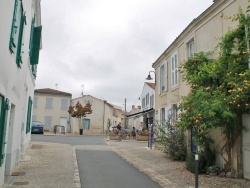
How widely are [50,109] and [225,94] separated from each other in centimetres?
3644

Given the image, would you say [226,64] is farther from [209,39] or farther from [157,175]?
[157,175]

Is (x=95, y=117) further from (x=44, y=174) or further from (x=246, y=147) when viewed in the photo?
(x=246, y=147)

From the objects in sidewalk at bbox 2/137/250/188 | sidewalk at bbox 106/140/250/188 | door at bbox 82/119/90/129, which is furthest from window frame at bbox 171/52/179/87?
door at bbox 82/119/90/129

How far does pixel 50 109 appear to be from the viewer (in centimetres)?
4172

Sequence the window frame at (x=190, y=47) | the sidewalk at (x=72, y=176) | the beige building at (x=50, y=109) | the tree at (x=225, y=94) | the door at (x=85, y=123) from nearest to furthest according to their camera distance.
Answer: the sidewalk at (x=72, y=176), the tree at (x=225, y=94), the window frame at (x=190, y=47), the beige building at (x=50, y=109), the door at (x=85, y=123)

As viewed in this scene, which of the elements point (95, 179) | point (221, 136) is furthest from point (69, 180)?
point (221, 136)

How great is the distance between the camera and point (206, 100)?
807 cm

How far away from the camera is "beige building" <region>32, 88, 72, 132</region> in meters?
41.6

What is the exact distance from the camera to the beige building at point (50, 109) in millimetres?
41594

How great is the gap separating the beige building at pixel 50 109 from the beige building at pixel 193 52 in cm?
2633

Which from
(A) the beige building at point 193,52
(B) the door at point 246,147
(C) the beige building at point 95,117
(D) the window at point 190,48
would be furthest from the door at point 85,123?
(B) the door at point 246,147

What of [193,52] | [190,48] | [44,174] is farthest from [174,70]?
[44,174]

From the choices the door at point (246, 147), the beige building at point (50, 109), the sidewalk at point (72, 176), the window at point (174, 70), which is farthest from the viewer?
the beige building at point (50, 109)

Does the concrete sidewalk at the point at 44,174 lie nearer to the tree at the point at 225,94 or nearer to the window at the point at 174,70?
the tree at the point at 225,94
